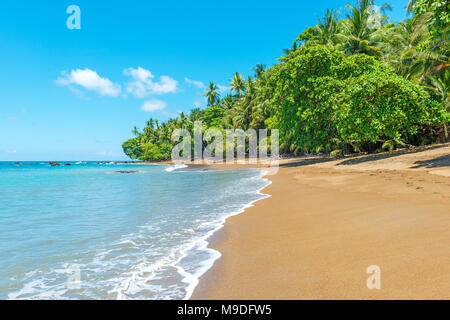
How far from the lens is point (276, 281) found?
9.58 feet

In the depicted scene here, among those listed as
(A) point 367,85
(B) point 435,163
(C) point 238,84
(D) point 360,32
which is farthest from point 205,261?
(C) point 238,84

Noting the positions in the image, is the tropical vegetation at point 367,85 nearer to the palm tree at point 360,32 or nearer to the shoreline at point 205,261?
the palm tree at point 360,32

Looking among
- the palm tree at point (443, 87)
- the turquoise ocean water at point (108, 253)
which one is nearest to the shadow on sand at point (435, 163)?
the palm tree at point (443, 87)

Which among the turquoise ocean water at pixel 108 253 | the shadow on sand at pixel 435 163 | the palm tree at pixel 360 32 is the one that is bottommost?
the turquoise ocean water at pixel 108 253

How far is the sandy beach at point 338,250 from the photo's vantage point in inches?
102

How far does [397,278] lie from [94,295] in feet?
10.7

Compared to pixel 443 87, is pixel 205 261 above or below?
below

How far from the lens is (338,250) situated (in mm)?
3627

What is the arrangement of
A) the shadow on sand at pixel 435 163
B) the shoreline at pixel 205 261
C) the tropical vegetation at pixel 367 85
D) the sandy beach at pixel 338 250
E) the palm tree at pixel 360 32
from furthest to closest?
the palm tree at pixel 360 32 → the tropical vegetation at pixel 367 85 → the shadow on sand at pixel 435 163 → the shoreline at pixel 205 261 → the sandy beach at pixel 338 250

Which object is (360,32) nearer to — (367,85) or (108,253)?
(367,85)

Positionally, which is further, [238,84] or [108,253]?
[238,84]

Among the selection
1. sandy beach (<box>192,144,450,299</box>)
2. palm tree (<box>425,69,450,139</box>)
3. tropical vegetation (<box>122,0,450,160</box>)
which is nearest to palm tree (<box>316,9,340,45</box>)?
tropical vegetation (<box>122,0,450,160</box>)

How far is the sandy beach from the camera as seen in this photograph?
260 centimetres

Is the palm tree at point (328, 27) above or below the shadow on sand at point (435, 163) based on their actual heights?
above
